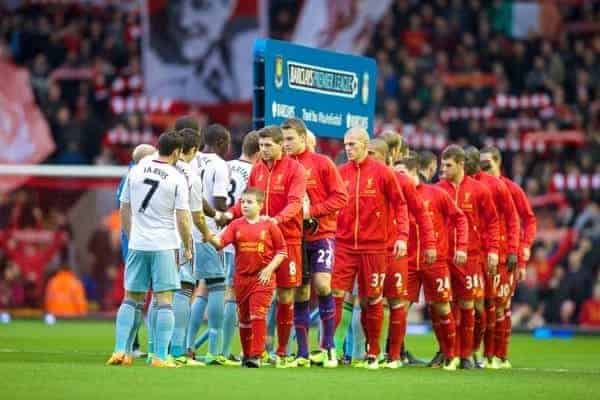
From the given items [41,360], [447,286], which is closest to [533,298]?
[447,286]

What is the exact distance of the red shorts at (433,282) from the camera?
18516 millimetres

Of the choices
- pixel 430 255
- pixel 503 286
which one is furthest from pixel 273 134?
pixel 503 286

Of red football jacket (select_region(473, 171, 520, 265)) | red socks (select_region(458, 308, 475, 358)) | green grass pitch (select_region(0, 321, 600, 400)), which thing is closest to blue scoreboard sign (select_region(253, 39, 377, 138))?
red football jacket (select_region(473, 171, 520, 265))

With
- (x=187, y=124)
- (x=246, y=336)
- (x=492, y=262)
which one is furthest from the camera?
(x=492, y=262)

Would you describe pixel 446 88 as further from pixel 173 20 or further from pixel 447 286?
pixel 447 286

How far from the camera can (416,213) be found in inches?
708

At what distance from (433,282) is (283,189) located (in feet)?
7.45

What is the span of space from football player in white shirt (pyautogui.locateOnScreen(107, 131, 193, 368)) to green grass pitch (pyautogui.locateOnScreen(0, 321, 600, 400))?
0.41 meters

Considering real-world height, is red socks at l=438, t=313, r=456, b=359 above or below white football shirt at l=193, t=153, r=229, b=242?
below

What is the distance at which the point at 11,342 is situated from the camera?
22.3 meters

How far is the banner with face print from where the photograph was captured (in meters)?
32.0

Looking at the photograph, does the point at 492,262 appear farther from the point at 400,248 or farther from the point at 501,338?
the point at 400,248

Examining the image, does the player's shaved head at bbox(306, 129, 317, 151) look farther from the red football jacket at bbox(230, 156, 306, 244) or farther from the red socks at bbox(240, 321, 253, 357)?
the red socks at bbox(240, 321, 253, 357)

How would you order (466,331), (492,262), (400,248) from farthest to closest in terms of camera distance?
(492,262), (466,331), (400,248)
